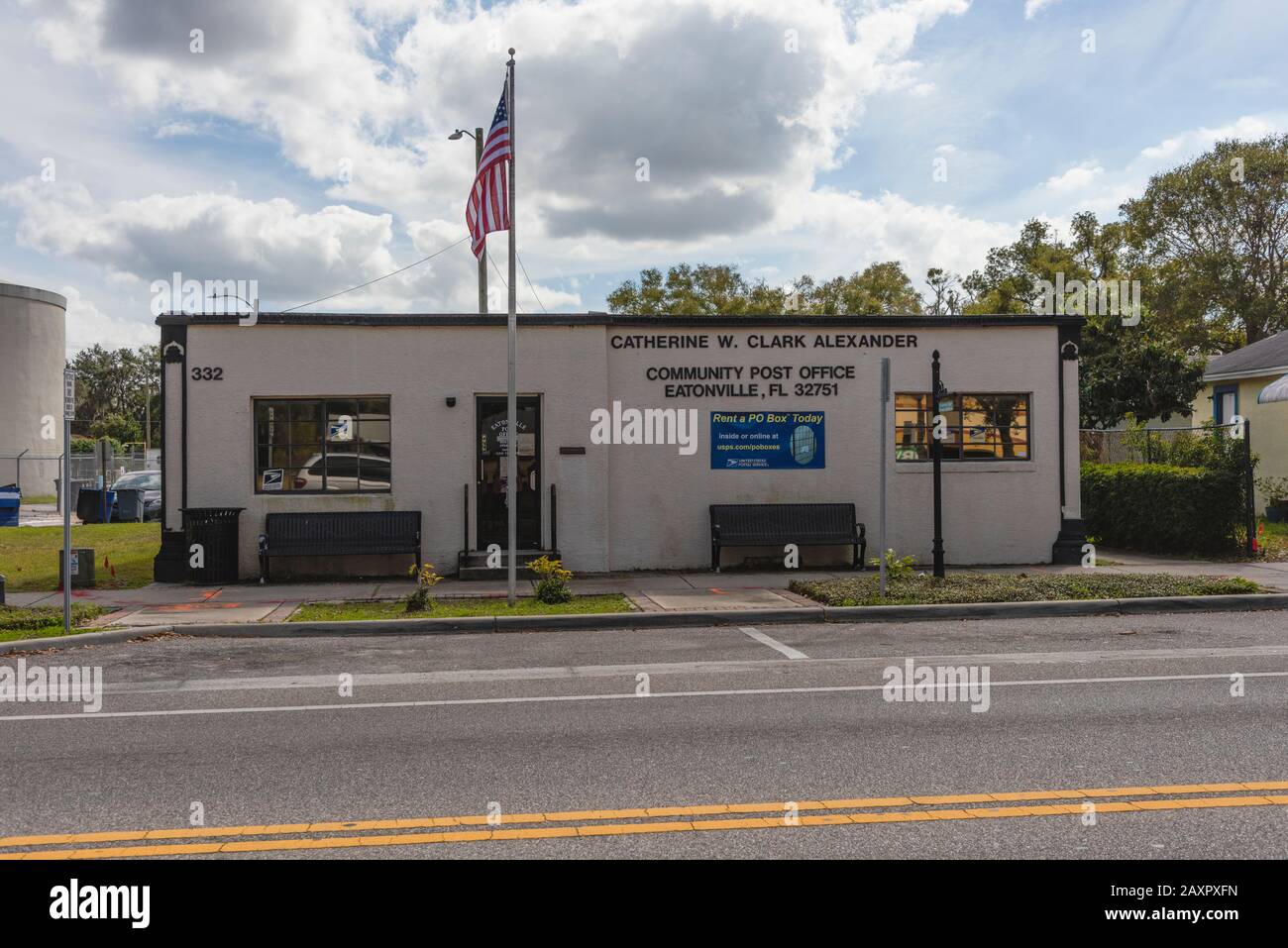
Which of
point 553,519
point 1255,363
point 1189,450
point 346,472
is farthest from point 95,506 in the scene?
point 1255,363

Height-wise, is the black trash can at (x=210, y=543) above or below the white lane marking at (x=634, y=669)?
above

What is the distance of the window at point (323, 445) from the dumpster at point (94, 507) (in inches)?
617

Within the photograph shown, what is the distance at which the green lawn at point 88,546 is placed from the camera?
1540cm

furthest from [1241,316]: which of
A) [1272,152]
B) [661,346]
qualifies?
[661,346]

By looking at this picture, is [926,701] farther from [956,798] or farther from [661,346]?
[661,346]

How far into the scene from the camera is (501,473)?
52.7 ft

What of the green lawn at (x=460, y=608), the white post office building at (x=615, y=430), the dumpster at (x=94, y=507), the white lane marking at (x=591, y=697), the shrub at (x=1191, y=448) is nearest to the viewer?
the white lane marking at (x=591, y=697)

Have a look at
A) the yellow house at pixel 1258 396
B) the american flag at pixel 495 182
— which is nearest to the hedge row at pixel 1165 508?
the yellow house at pixel 1258 396

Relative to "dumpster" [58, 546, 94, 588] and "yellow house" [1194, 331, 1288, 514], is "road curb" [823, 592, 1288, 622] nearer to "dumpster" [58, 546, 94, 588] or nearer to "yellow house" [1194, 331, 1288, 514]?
"dumpster" [58, 546, 94, 588]

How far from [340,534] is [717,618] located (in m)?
6.33

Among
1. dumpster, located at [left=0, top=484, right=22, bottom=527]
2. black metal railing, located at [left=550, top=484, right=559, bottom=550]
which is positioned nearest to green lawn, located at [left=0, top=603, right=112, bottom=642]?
black metal railing, located at [left=550, top=484, right=559, bottom=550]

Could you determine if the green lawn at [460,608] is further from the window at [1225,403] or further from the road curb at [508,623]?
the window at [1225,403]

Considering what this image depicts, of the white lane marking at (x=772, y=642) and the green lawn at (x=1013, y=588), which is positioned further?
the green lawn at (x=1013, y=588)

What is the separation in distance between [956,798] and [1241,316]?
48078 mm
